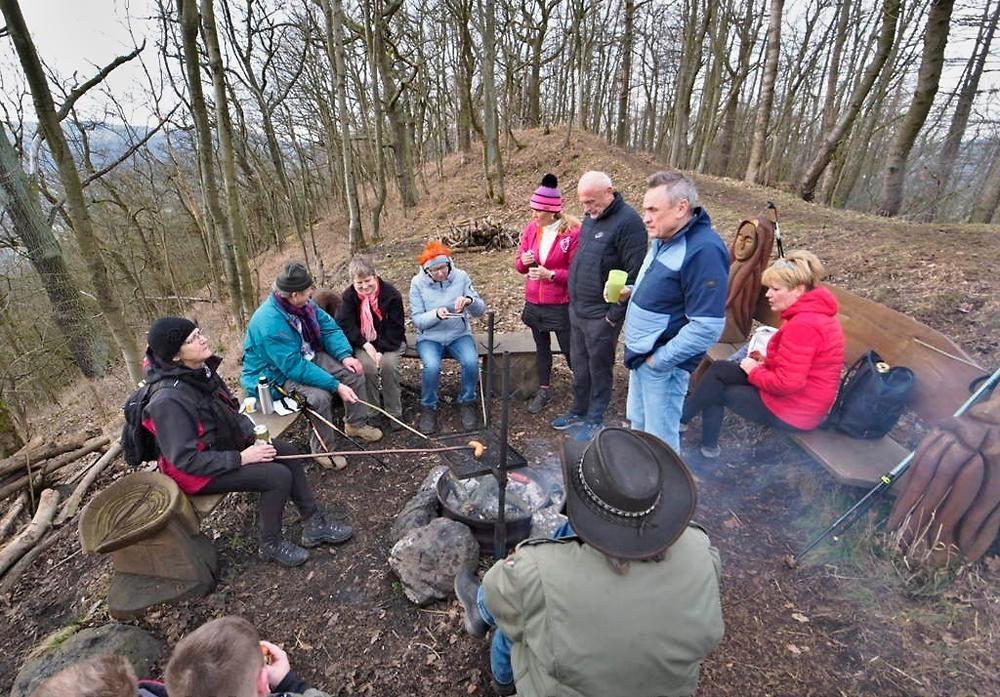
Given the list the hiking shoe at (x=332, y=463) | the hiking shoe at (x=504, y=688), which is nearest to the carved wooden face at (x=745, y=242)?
the hiking shoe at (x=504, y=688)

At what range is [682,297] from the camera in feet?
8.89

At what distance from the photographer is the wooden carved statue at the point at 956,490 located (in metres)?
2.21

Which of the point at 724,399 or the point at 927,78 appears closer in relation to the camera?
the point at 724,399

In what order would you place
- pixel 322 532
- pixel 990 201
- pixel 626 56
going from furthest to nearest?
pixel 626 56 < pixel 990 201 < pixel 322 532

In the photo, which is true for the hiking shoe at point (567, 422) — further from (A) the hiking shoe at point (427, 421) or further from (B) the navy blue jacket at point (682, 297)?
(B) the navy blue jacket at point (682, 297)

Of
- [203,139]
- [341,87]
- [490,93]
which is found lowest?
[203,139]

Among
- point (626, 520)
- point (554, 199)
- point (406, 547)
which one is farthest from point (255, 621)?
point (554, 199)

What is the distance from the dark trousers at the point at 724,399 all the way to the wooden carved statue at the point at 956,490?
758 mm

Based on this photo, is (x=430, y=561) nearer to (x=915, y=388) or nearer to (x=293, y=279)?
(x=293, y=279)

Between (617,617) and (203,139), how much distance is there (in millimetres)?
7241

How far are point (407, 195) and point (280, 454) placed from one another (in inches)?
576

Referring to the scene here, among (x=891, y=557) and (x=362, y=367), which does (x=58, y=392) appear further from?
(x=891, y=557)

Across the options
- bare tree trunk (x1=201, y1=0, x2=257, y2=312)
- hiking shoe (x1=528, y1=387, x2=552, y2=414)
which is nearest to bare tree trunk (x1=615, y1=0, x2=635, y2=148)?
bare tree trunk (x1=201, y1=0, x2=257, y2=312)

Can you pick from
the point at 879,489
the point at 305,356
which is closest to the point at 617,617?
the point at 879,489
